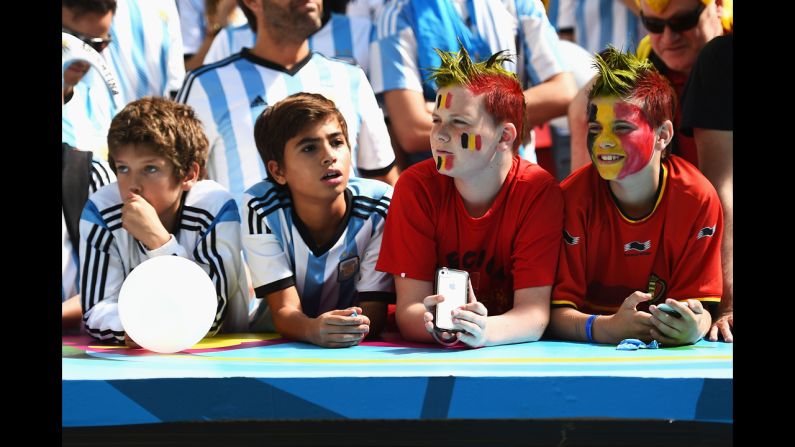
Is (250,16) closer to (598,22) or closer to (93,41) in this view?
(93,41)

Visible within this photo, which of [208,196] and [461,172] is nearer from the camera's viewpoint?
[461,172]

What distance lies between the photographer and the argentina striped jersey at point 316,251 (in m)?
3.46

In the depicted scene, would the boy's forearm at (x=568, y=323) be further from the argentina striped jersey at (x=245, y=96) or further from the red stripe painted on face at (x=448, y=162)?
the argentina striped jersey at (x=245, y=96)

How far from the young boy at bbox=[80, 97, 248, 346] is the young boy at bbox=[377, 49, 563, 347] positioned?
23.0 inches

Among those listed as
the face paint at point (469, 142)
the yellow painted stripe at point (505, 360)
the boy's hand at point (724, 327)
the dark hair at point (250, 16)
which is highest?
the dark hair at point (250, 16)

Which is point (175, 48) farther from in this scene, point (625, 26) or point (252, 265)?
point (625, 26)

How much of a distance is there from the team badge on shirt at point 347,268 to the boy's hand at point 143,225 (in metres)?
0.57

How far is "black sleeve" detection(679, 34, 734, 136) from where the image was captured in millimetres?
3572

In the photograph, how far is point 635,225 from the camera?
331 cm

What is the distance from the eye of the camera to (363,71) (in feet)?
14.1

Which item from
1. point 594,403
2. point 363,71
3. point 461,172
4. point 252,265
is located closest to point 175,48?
point 363,71

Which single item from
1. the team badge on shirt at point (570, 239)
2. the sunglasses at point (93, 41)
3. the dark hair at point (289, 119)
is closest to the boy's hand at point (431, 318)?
the team badge on shirt at point (570, 239)

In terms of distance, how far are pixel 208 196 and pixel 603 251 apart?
4.34ft

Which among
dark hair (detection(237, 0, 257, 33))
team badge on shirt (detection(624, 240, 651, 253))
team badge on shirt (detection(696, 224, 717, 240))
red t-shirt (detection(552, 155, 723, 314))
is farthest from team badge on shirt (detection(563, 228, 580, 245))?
dark hair (detection(237, 0, 257, 33))
